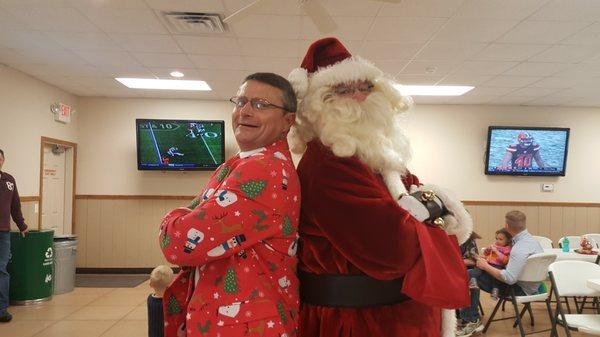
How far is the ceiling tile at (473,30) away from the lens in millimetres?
3705

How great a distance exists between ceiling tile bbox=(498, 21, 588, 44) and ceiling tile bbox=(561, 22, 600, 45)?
8 centimetres

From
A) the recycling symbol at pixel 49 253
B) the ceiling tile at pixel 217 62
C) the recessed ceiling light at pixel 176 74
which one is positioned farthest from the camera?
the recessed ceiling light at pixel 176 74

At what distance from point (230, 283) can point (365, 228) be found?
42 cm

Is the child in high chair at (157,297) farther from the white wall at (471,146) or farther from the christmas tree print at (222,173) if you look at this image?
the white wall at (471,146)

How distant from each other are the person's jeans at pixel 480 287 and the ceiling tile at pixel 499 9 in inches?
90.4

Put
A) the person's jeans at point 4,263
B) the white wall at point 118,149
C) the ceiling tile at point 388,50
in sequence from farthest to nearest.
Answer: the white wall at point 118,149
the person's jeans at point 4,263
the ceiling tile at point 388,50

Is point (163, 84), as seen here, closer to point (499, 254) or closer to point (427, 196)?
point (499, 254)

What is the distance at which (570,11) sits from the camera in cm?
344

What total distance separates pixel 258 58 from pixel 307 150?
3450 mm

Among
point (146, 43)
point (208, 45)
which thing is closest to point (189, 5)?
point (208, 45)

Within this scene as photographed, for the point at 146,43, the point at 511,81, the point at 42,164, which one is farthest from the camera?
the point at 42,164

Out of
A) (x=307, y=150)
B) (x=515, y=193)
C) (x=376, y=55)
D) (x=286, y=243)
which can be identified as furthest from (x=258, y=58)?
(x=515, y=193)

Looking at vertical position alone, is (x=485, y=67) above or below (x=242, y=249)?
above

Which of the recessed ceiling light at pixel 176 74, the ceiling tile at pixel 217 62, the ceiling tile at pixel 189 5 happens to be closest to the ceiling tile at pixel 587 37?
the ceiling tile at pixel 189 5
